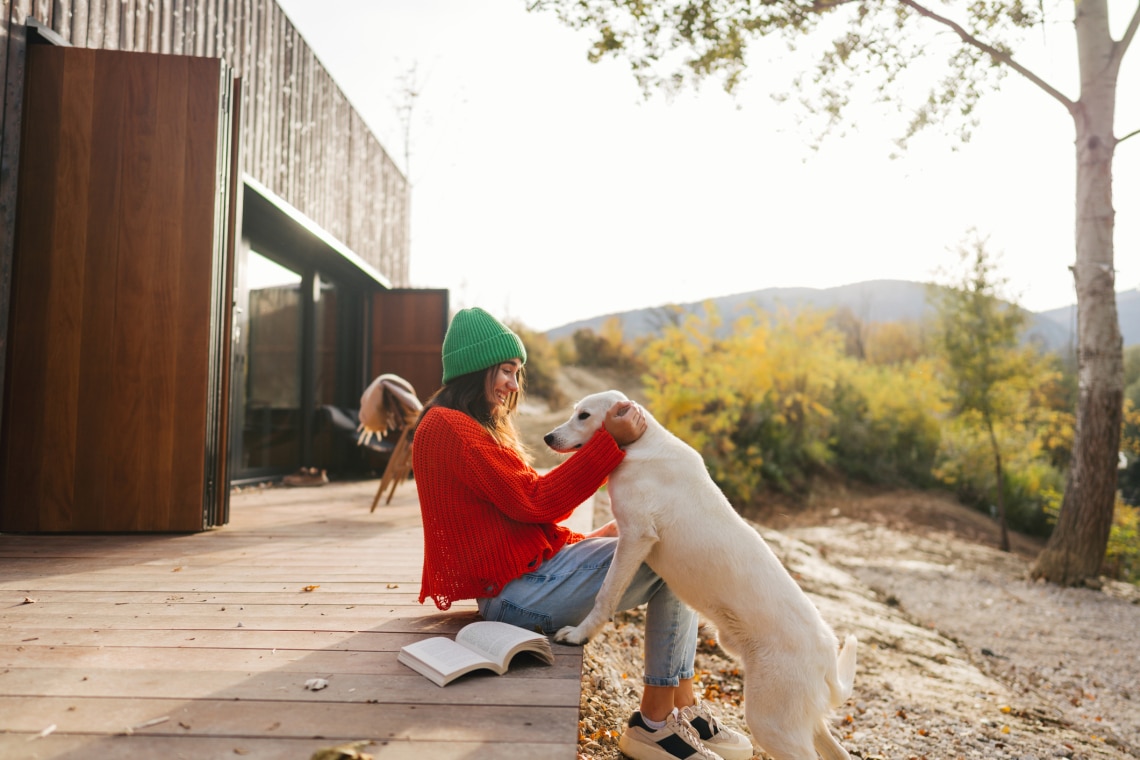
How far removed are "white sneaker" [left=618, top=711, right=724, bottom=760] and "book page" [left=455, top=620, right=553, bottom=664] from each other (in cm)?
35

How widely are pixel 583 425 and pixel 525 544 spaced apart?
0.46m

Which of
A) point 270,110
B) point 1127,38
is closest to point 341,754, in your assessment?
point 270,110

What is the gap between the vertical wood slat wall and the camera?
13.8 feet

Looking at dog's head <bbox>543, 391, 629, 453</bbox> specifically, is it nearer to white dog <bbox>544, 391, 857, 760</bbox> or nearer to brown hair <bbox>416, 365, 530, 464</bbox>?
brown hair <bbox>416, 365, 530, 464</bbox>

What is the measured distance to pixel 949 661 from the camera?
448cm

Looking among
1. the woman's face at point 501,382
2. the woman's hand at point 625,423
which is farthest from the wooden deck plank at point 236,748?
the woman's face at point 501,382

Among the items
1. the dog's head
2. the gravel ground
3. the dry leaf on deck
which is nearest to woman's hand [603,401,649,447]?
the dog's head

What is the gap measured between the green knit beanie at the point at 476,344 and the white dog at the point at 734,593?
0.54 m

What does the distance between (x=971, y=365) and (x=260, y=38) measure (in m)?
9.38

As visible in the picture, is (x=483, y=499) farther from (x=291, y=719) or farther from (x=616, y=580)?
(x=291, y=719)

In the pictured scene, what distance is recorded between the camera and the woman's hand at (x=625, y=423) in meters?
2.24

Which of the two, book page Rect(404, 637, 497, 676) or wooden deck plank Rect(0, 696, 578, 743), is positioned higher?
book page Rect(404, 637, 497, 676)

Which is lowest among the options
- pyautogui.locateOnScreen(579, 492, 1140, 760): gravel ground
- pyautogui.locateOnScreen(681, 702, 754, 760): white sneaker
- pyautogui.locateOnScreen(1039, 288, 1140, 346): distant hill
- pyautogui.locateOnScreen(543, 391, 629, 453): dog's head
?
pyautogui.locateOnScreen(579, 492, 1140, 760): gravel ground

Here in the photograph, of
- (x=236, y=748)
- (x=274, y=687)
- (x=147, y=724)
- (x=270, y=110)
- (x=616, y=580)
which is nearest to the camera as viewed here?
(x=236, y=748)
